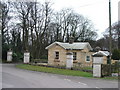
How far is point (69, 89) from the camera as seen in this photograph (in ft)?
38.7

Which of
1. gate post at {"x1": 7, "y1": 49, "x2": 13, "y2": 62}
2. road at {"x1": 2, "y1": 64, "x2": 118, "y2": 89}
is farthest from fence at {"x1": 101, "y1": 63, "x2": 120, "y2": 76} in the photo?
gate post at {"x1": 7, "y1": 49, "x2": 13, "y2": 62}

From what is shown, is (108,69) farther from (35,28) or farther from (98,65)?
(35,28)

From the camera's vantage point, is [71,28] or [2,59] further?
[71,28]

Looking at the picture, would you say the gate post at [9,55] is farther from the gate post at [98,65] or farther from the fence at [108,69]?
the gate post at [98,65]

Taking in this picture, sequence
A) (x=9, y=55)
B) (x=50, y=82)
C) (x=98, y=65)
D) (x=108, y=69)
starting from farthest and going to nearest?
(x=9, y=55), (x=108, y=69), (x=98, y=65), (x=50, y=82)

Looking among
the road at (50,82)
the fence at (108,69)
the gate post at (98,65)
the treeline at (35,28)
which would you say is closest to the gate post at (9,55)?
the treeline at (35,28)

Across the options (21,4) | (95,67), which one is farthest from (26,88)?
(21,4)

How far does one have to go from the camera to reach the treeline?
42.9 metres

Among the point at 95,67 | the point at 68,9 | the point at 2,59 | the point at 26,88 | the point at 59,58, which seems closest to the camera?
the point at 26,88

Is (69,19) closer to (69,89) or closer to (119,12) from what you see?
(119,12)

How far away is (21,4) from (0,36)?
304 inches

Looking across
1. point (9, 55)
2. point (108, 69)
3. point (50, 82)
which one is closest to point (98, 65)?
point (108, 69)

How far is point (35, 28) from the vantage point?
45.5 meters

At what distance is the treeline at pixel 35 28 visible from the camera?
141 feet
